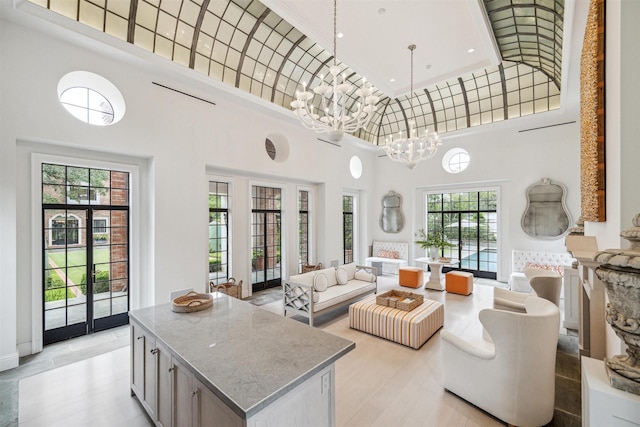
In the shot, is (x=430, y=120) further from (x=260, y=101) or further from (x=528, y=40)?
(x=260, y=101)

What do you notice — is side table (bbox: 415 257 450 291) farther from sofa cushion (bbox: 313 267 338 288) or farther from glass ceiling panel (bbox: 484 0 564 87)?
glass ceiling panel (bbox: 484 0 564 87)

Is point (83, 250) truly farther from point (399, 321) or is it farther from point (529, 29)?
point (529, 29)

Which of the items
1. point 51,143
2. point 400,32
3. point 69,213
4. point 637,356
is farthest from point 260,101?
point 637,356

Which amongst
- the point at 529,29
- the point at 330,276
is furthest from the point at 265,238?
the point at 529,29

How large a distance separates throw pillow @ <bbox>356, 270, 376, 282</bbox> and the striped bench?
1472mm

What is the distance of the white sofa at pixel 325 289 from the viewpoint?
4.77 metres

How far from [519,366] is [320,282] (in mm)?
3520

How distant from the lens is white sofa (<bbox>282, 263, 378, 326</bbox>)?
4.77 metres

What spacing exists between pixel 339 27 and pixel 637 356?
5440mm

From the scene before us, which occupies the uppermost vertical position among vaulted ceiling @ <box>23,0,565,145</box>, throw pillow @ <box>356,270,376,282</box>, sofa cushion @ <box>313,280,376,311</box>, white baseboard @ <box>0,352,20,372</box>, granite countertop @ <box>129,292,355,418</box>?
vaulted ceiling @ <box>23,0,565,145</box>

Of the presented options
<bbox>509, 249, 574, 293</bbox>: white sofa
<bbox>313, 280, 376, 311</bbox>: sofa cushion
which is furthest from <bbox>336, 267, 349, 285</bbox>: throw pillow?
<bbox>509, 249, 574, 293</bbox>: white sofa

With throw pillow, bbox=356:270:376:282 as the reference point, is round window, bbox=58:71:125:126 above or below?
above

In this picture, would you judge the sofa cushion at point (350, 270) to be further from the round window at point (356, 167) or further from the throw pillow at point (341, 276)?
the round window at point (356, 167)

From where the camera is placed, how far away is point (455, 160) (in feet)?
29.3
